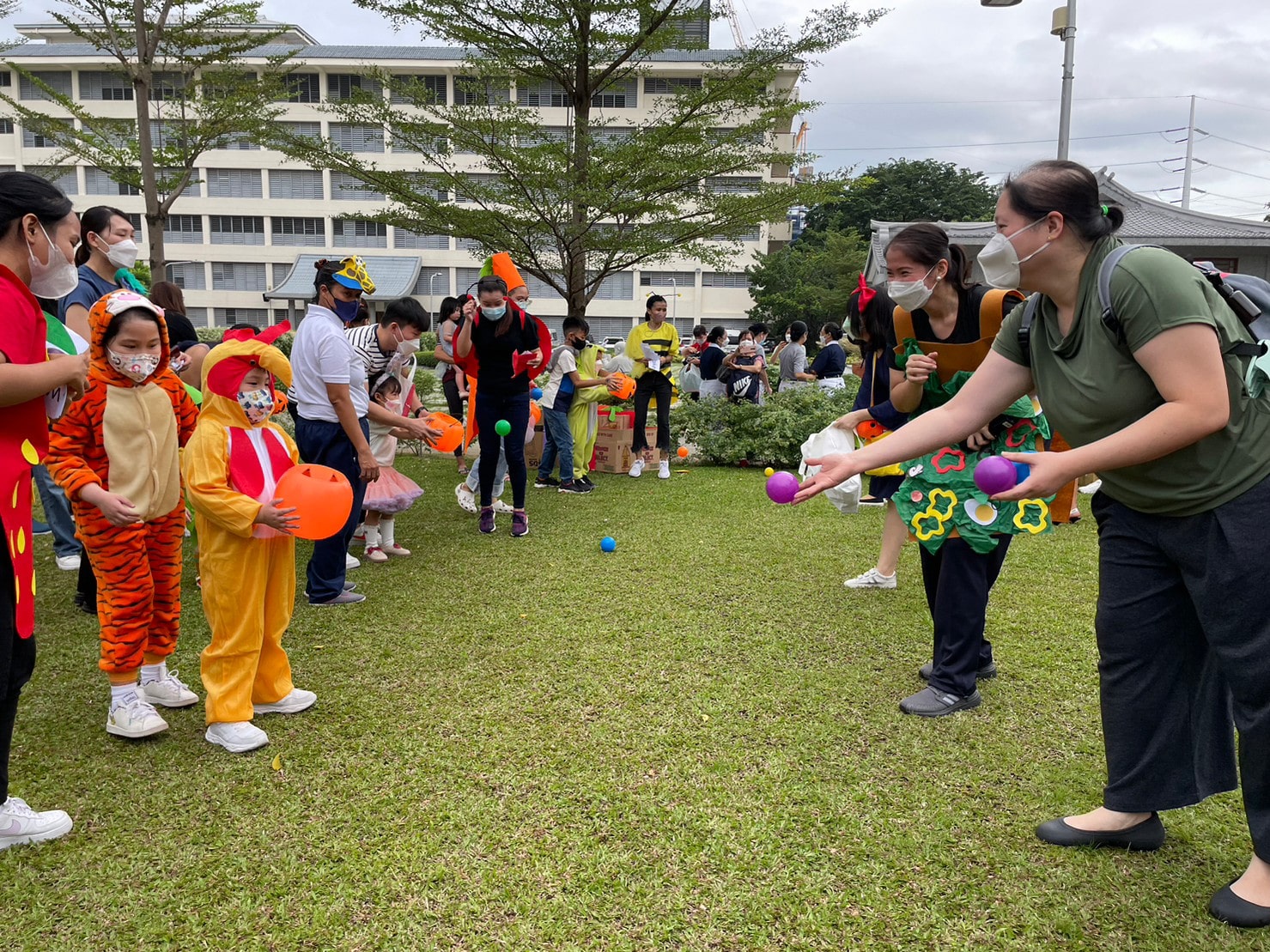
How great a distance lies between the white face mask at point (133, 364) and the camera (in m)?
3.16

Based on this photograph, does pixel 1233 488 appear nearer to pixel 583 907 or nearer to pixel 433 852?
pixel 583 907

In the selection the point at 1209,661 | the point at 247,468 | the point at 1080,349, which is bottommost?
the point at 1209,661

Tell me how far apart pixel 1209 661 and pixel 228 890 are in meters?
2.90

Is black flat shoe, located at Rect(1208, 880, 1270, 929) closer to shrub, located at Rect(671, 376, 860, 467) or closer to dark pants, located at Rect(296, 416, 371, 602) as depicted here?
Answer: dark pants, located at Rect(296, 416, 371, 602)

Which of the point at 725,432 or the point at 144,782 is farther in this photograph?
the point at 725,432

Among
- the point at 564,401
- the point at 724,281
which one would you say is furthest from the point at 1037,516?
the point at 724,281

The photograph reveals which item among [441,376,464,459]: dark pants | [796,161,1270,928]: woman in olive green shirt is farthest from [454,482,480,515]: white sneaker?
[796,161,1270,928]: woman in olive green shirt

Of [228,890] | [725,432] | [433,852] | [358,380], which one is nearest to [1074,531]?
[725,432]

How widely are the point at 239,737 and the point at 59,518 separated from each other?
12.0 ft

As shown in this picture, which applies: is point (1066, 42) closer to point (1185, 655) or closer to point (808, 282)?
point (1185, 655)

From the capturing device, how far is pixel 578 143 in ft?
34.1

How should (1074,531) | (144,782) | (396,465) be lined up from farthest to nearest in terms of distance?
A: (396,465)
(1074,531)
(144,782)

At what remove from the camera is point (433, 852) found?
2.58 metres

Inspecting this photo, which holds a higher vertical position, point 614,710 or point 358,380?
point 358,380
